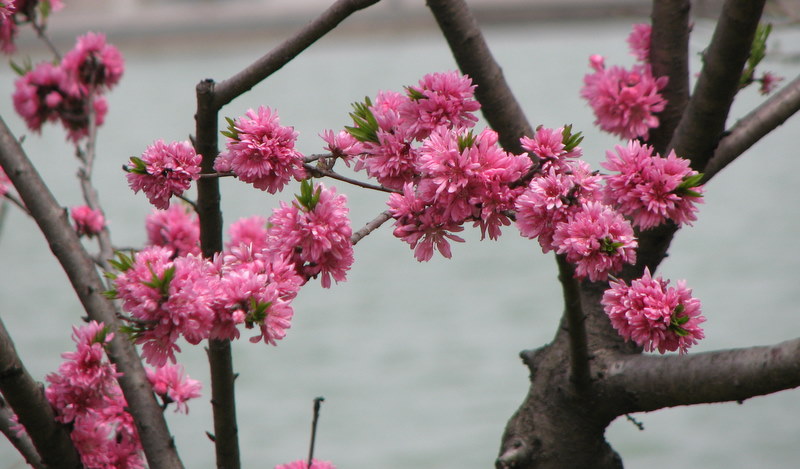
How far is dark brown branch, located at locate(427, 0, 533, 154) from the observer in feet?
3.34

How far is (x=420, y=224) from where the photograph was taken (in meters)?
0.70

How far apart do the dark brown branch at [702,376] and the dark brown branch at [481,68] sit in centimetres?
29

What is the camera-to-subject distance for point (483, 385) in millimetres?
3066

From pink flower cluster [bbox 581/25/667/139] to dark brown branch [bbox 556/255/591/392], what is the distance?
344 millimetres

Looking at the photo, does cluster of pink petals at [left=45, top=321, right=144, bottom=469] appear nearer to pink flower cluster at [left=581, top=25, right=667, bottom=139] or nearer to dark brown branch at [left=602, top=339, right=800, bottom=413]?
dark brown branch at [left=602, top=339, right=800, bottom=413]

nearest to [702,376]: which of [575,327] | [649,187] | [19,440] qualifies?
[575,327]

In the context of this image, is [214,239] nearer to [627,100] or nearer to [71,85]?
[627,100]

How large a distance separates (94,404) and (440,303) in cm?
272

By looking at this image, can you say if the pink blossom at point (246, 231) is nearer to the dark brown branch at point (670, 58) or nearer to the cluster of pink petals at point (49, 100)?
the cluster of pink petals at point (49, 100)

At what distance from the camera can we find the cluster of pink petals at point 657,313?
69 centimetres

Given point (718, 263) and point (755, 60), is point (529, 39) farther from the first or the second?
point (755, 60)

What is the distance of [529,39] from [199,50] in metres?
3.48

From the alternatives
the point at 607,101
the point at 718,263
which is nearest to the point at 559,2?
the point at 718,263

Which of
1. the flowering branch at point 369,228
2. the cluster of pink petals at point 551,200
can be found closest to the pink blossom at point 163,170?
the flowering branch at point 369,228
